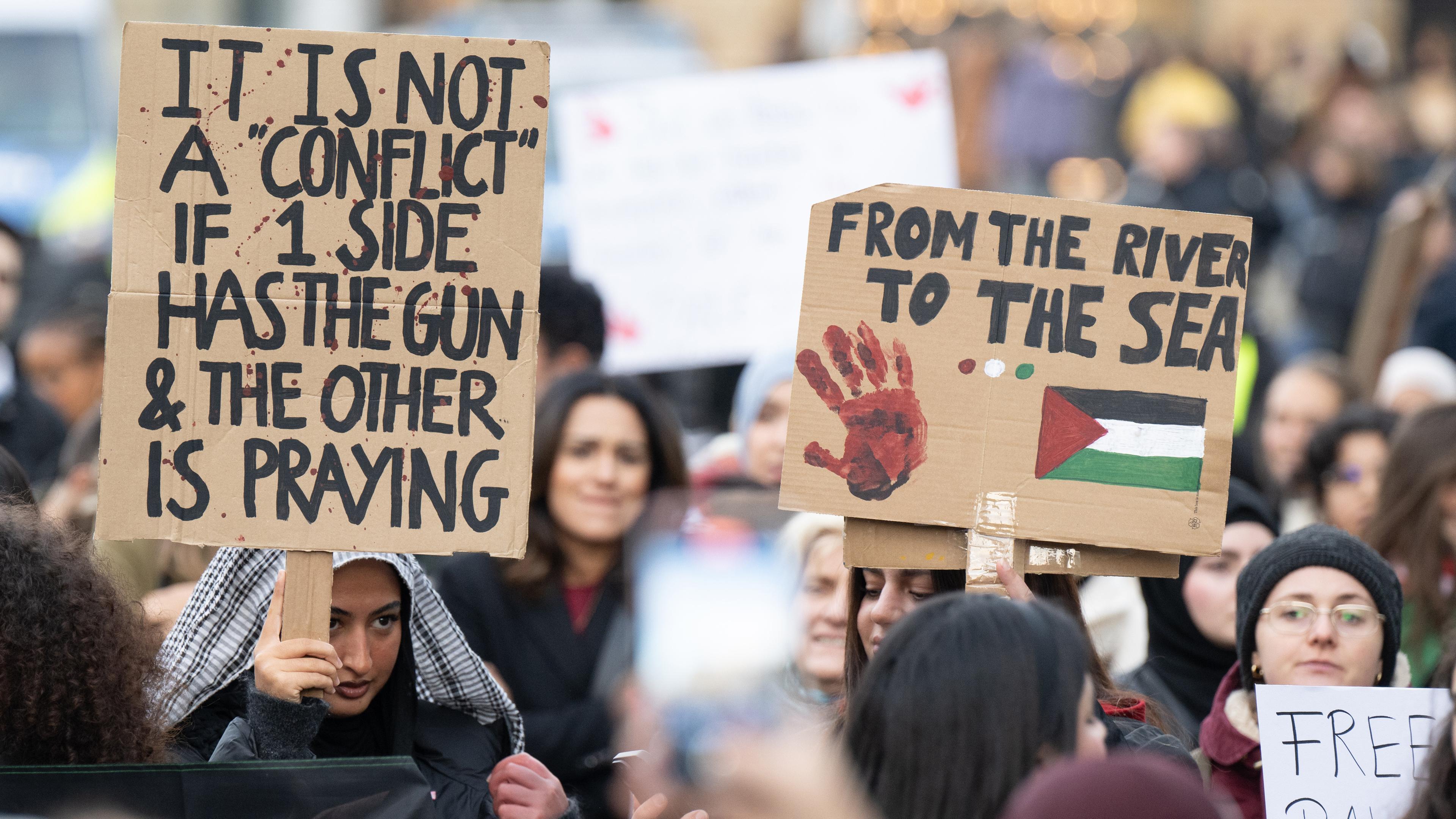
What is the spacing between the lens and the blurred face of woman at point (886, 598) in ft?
10.2

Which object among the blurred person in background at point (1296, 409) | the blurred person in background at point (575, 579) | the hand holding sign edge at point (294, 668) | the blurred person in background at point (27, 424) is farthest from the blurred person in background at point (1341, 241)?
the hand holding sign edge at point (294, 668)

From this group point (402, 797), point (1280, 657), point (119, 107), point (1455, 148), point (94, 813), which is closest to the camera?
point (94, 813)

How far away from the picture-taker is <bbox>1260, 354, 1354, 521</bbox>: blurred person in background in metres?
5.98

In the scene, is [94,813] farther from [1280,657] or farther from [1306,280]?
[1306,280]

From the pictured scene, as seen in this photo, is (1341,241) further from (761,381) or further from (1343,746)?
(1343,746)

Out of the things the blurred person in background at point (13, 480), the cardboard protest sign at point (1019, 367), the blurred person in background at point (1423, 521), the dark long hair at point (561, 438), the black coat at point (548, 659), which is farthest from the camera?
the dark long hair at point (561, 438)

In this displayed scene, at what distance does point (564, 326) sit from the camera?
17.7ft

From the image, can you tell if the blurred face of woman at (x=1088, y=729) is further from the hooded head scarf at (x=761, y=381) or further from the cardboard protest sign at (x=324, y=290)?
the hooded head scarf at (x=761, y=381)

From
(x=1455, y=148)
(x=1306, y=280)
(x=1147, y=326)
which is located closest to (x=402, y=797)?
(x=1147, y=326)

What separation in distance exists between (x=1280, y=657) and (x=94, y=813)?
226cm

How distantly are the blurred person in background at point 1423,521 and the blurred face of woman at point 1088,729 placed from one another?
227 centimetres

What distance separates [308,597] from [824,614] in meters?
1.28

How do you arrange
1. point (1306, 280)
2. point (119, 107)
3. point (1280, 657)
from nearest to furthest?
1. point (119, 107)
2. point (1280, 657)
3. point (1306, 280)

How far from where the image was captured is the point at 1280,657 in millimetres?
3449
